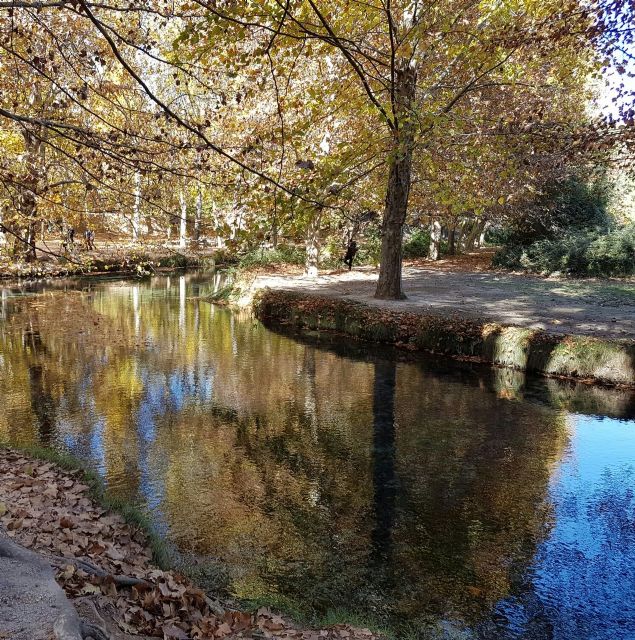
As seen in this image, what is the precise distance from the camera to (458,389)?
13.0 metres

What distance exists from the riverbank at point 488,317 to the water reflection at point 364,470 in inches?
31.2

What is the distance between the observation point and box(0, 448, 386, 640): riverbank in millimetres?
3348

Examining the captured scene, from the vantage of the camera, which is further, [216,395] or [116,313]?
[116,313]

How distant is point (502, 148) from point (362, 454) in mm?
6833

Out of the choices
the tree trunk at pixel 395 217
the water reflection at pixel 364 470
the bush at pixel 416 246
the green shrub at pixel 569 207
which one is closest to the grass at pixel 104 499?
the water reflection at pixel 364 470

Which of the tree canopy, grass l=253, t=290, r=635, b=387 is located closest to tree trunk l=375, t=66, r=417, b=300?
the tree canopy

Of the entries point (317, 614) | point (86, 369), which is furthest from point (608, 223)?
point (317, 614)

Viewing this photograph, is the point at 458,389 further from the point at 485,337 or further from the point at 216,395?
the point at 216,395

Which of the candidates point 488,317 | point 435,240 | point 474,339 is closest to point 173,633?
point 474,339

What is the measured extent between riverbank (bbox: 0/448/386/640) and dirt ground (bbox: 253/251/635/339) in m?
11.8

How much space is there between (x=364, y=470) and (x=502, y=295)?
1424 cm

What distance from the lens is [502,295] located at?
837 inches

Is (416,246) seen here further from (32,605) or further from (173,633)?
(32,605)

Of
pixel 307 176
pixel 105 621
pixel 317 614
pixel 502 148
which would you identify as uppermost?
pixel 502 148
